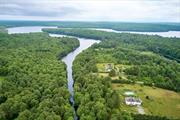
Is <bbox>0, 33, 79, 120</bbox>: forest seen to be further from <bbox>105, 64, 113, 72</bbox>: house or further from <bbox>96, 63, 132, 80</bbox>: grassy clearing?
<bbox>105, 64, 113, 72</bbox>: house

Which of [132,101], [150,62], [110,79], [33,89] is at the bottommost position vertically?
[132,101]

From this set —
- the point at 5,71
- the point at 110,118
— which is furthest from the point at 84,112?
the point at 5,71

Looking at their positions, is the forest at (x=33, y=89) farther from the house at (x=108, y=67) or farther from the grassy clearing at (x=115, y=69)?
the house at (x=108, y=67)

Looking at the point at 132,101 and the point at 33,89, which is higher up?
the point at 33,89

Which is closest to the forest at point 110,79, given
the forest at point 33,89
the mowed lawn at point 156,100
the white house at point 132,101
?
the white house at point 132,101

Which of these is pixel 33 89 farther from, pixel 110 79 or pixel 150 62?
pixel 150 62

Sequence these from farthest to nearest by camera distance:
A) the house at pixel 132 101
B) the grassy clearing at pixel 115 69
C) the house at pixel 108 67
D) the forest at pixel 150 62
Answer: the house at pixel 108 67 < the grassy clearing at pixel 115 69 < the forest at pixel 150 62 < the house at pixel 132 101

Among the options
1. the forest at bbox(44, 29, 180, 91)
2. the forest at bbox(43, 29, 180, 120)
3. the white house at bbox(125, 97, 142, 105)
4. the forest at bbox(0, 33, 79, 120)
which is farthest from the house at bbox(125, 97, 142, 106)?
the forest at bbox(0, 33, 79, 120)

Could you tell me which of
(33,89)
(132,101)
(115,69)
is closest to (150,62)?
(115,69)
